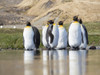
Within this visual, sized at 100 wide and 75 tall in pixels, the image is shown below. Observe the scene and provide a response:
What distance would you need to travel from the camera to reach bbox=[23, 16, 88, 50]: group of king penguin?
69.2ft

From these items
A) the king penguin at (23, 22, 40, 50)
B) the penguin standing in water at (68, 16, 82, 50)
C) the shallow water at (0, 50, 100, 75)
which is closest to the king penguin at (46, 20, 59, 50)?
the king penguin at (23, 22, 40, 50)

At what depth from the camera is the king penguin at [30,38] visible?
21.7m

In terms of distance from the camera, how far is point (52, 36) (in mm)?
22156

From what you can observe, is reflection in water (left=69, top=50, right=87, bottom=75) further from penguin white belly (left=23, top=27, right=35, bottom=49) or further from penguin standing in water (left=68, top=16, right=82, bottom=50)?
penguin white belly (left=23, top=27, right=35, bottom=49)

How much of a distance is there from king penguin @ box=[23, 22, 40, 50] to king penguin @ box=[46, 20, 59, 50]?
0.77 metres

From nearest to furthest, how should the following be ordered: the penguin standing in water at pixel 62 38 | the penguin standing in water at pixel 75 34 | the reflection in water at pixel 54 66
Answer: the reflection in water at pixel 54 66, the penguin standing in water at pixel 75 34, the penguin standing in water at pixel 62 38

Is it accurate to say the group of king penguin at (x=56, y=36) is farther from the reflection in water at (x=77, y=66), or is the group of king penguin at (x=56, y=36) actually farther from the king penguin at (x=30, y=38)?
the reflection in water at (x=77, y=66)

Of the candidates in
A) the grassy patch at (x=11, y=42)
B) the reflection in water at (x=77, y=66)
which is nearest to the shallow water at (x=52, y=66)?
the reflection in water at (x=77, y=66)

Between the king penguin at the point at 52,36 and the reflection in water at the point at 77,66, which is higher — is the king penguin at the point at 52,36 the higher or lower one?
the higher one

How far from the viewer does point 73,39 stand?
21391 millimetres

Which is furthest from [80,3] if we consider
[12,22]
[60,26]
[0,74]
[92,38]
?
[0,74]

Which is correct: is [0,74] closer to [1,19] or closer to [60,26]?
[60,26]

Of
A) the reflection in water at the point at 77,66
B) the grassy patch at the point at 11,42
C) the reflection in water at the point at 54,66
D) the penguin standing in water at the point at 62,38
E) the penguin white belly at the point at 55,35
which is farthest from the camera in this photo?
the grassy patch at the point at 11,42

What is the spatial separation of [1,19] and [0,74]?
81910mm
